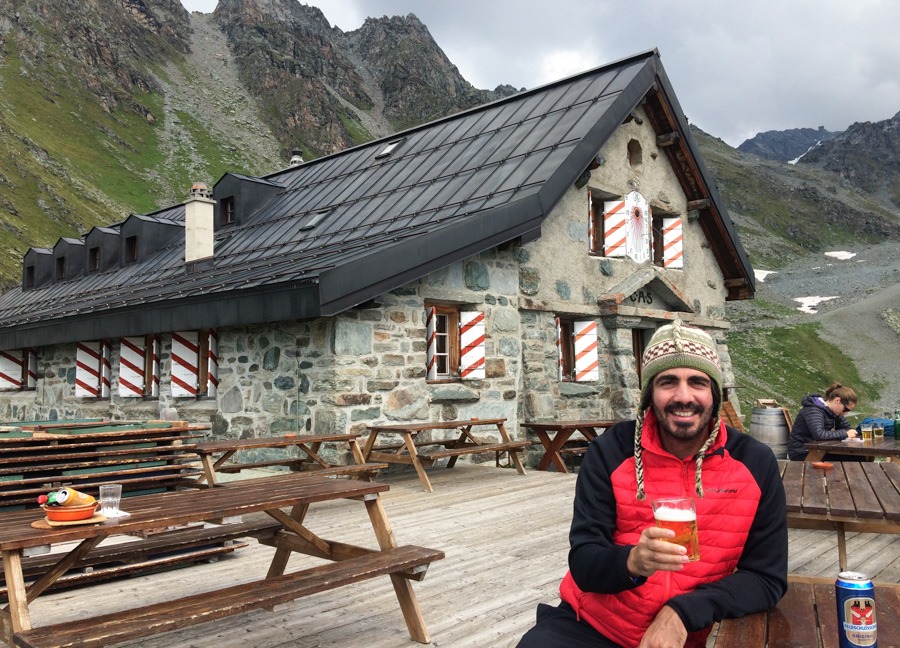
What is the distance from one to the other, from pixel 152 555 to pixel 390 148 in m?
10.8

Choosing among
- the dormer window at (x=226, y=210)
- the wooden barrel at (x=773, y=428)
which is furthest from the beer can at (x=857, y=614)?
the dormer window at (x=226, y=210)

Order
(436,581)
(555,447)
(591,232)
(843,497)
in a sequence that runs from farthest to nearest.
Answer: (591,232) → (555,447) → (436,581) → (843,497)

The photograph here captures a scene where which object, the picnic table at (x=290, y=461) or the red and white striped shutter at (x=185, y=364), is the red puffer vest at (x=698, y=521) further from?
the red and white striped shutter at (x=185, y=364)

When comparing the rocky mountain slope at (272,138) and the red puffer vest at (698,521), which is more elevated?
the rocky mountain slope at (272,138)

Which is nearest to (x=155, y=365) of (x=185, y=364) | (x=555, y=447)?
(x=185, y=364)

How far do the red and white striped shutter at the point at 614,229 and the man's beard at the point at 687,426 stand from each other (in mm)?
10400

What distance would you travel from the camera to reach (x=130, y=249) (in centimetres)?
1759

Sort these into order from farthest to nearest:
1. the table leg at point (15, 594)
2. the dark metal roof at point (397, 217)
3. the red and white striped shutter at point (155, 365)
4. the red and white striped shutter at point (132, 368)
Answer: the red and white striped shutter at point (132, 368) < the red and white striped shutter at point (155, 365) < the dark metal roof at point (397, 217) < the table leg at point (15, 594)

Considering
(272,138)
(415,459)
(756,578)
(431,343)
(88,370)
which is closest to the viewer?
(756,578)

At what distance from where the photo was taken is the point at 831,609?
221 centimetres

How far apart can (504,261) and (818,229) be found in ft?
319

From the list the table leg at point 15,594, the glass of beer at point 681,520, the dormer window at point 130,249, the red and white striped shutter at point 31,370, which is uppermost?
the dormer window at point 130,249

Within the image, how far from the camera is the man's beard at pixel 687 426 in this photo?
2.29m

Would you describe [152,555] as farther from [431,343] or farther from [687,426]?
[431,343]
